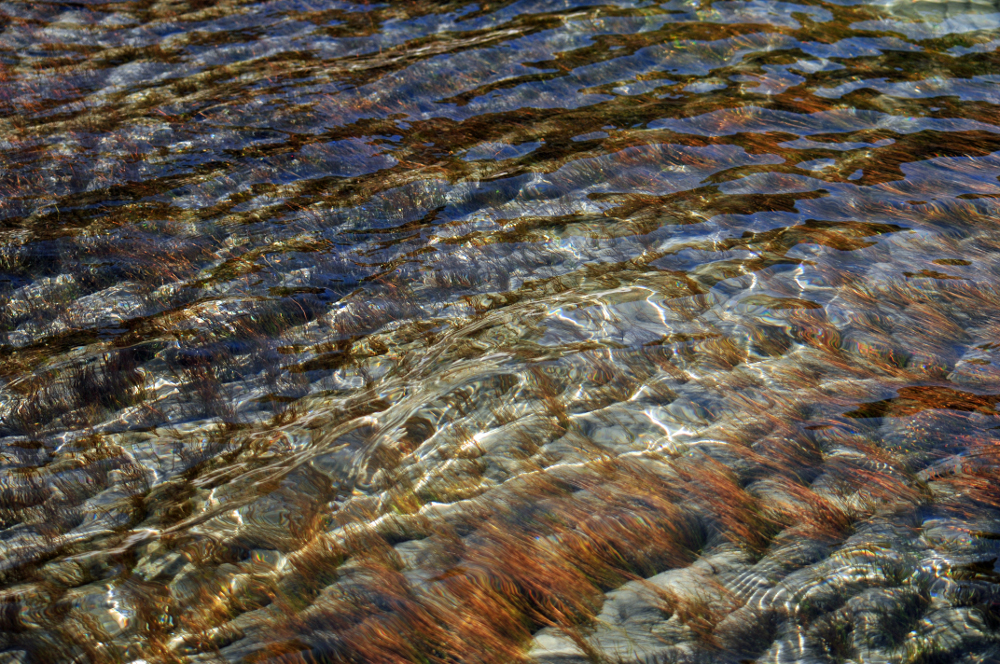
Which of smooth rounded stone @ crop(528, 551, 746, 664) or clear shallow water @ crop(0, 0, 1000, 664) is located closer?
smooth rounded stone @ crop(528, 551, 746, 664)

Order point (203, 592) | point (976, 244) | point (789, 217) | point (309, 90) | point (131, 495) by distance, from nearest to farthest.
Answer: point (203, 592) < point (131, 495) < point (976, 244) < point (789, 217) < point (309, 90)

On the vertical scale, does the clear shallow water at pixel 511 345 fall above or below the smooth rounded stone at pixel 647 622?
above

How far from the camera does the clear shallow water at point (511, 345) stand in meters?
2.64

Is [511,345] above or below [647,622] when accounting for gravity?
above

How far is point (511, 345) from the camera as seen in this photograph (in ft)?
12.6

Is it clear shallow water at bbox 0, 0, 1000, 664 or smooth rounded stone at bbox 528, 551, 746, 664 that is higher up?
clear shallow water at bbox 0, 0, 1000, 664

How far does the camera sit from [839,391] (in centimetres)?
345

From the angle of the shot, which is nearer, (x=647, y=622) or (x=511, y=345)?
(x=647, y=622)

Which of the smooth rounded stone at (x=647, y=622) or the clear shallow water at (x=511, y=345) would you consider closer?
the smooth rounded stone at (x=647, y=622)

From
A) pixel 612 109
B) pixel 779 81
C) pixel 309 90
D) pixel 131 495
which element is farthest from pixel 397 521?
pixel 779 81

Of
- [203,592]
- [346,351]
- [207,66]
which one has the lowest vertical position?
[203,592]

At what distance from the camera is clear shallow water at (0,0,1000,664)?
2.64m

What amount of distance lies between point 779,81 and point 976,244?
2.48 meters

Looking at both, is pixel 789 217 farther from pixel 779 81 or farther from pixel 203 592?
pixel 203 592
